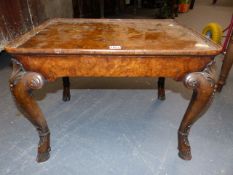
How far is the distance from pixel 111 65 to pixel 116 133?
62 centimetres

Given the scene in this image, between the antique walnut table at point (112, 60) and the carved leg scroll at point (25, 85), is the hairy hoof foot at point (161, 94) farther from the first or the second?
the carved leg scroll at point (25, 85)

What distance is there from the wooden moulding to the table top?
3cm

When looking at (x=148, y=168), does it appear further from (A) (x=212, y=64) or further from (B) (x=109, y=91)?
(B) (x=109, y=91)

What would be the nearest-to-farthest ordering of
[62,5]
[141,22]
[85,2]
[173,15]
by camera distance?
[141,22] → [62,5] → [85,2] → [173,15]

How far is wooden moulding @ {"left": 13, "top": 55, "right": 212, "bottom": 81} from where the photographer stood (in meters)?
0.84

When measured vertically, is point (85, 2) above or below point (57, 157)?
above

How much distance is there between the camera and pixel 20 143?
124 cm

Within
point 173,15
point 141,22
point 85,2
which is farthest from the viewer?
point 173,15

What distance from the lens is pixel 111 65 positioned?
86cm

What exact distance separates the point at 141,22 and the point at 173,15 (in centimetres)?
345

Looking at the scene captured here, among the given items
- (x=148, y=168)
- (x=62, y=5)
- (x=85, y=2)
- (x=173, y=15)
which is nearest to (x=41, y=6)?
(x=62, y=5)

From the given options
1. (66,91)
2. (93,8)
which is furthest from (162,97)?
(93,8)

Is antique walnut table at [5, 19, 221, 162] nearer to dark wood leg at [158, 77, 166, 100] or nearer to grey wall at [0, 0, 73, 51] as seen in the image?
dark wood leg at [158, 77, 166, 100]

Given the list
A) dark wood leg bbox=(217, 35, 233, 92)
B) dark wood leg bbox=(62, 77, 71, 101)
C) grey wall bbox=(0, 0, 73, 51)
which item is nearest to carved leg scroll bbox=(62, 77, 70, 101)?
dark wood leg bbox=(62, 77, 71, 101)
